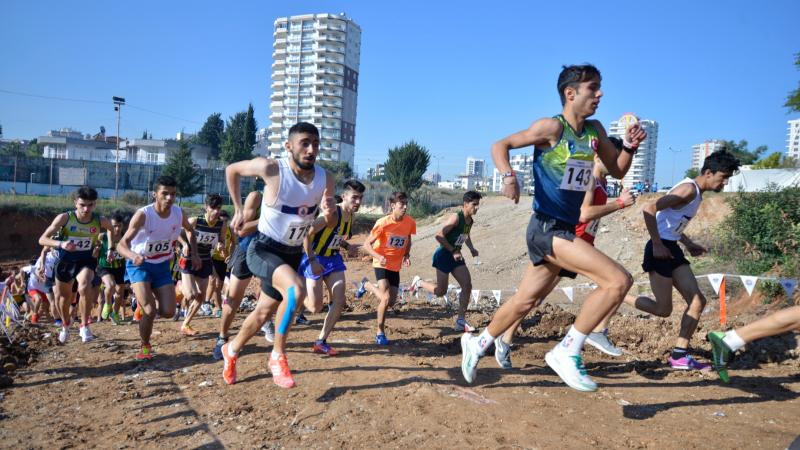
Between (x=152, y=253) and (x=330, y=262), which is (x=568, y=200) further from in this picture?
(x=152, y=253)

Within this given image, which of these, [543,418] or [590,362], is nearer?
[543,418]

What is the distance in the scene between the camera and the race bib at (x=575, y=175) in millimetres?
4422

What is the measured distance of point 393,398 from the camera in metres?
5.00

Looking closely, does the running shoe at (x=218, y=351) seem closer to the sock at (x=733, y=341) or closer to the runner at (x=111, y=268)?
the runner at (x=111, y=268)

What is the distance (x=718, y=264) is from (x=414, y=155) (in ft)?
147

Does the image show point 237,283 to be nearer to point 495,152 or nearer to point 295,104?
point 495,152

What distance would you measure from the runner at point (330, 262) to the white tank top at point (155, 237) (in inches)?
65.1

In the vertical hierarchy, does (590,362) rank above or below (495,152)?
below

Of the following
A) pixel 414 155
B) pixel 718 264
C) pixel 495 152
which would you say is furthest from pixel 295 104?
pixel 495 152

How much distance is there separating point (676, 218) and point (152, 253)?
19.8 ft

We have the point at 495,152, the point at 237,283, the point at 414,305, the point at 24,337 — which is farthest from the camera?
the point at 414,305

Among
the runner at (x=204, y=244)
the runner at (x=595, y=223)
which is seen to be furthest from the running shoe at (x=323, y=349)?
the runner at (x=204, y=244)

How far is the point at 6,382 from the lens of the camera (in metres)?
6.03

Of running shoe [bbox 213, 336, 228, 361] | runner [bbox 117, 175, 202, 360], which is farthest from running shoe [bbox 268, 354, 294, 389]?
runner [bbox 117, 175, 202, 360]
